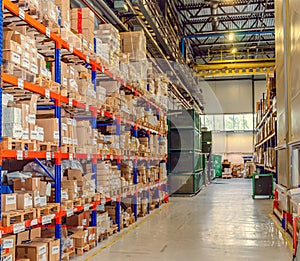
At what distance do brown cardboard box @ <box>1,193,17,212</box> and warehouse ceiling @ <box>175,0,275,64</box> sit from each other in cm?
1372

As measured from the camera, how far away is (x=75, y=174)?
245 inches

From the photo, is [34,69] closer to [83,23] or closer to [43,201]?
[43,201]

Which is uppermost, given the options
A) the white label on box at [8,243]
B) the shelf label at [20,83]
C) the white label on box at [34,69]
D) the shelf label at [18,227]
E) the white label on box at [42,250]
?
the white label on box at [34,69]

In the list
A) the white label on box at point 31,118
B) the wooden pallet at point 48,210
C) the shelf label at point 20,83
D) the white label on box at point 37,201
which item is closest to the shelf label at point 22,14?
the shelf label at point 20,83

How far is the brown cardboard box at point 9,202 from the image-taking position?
4.34 meters

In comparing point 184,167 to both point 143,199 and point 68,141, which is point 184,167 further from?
point 68,141

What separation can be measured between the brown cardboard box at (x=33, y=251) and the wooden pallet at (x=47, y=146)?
1.14m

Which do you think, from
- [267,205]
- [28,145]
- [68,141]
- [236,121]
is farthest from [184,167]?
[236,121]

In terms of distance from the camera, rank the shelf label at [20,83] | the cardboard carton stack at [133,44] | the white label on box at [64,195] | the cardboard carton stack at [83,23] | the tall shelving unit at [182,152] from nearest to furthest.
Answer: the shelf label at [20,83] < the white label on box at [64,195] < the cardboard carton stack at [83,23] < the cardboard carton stack at [133,44] < the tall shelving unit at [182,152]

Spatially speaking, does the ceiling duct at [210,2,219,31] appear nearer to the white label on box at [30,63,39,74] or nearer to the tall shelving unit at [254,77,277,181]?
the tall shelving unit at [254,77,277,181]

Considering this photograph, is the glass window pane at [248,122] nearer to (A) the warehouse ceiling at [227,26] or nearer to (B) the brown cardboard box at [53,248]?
(A) the warehouse ceiling at [227,26]

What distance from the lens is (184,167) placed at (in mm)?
14828

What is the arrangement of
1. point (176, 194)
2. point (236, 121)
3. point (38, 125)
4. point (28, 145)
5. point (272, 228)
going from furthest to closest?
point (236, 121) → point (176, 194) → point (272, 228) → point (38, 125) → point (28, 145)

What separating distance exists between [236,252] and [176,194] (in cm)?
862
